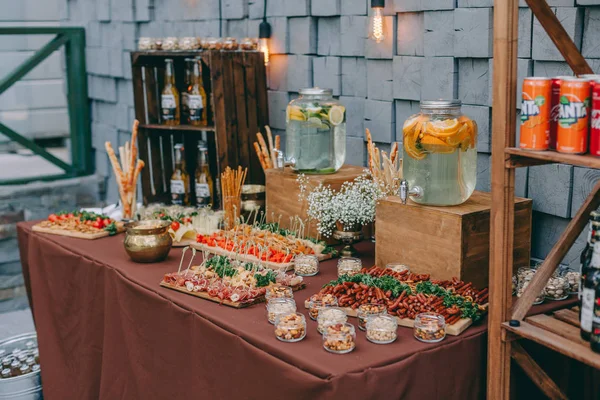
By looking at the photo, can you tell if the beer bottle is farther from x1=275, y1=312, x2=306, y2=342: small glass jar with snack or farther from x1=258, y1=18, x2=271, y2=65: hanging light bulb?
x1=258, y1=18, x2=271, y2=65: hanging light bulb

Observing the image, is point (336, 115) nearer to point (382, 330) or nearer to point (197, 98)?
point (197, 98)

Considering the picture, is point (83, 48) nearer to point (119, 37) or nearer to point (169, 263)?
point (119, 37)

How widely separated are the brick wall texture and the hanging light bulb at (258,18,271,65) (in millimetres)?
35

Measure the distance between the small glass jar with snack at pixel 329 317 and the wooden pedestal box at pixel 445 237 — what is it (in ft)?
1.51

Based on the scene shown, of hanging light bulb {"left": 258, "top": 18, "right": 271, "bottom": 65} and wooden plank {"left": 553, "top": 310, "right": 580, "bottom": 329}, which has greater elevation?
hanging light bulb {"left": 258, "top": 18, "right": 271, "bottom": 65}

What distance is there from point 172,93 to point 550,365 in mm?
2394

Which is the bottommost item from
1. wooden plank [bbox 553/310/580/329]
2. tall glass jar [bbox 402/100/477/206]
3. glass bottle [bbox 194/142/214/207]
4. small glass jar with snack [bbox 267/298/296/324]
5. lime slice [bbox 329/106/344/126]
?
small glass jar with snack [bbox 267/298/296/324]

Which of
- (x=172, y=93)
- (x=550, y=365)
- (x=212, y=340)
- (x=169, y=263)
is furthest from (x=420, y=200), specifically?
(x=172, y=93)

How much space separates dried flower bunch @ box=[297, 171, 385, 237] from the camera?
2734 mm

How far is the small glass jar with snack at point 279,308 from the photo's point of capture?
2.17m

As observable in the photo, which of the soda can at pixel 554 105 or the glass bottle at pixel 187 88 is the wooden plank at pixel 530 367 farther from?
the glass bottle at pixel 187 88

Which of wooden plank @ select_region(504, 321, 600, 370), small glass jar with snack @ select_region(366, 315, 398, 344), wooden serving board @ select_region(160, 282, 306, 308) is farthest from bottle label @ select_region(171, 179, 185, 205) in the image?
wooden plank @ select_region(504, 321, 600, 370)

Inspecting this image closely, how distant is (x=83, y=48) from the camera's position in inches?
228

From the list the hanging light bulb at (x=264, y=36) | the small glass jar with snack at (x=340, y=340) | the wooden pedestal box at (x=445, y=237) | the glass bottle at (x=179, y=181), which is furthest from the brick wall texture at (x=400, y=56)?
the small glass jar with snack at (x=340, y=340)
